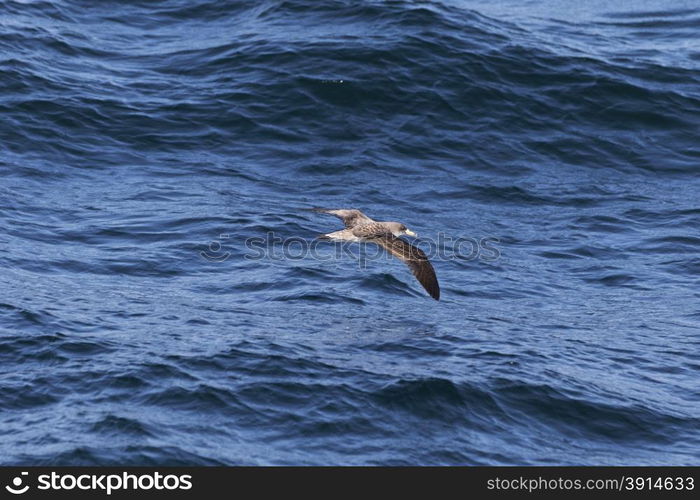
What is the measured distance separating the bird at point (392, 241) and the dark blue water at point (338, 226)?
691mm

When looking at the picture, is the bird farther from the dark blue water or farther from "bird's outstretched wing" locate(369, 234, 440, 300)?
the dark blue water

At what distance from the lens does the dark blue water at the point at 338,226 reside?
491 inches

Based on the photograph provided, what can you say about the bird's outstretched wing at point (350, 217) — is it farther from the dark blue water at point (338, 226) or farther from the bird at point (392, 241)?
the dark blue water at point (338, 226)

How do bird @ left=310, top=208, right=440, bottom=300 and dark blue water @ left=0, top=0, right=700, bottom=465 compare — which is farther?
bird @ left=310, top=208, right=440, bottom=300

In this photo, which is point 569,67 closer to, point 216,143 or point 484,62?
point 484,62

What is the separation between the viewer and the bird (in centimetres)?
1494

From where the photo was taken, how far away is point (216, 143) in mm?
21375

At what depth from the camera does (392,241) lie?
1531cm

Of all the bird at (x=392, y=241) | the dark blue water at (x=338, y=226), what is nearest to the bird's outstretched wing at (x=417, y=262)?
the bird at (x=392, y=241)

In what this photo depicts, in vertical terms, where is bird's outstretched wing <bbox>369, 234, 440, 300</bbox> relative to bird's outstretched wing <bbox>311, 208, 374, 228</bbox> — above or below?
below

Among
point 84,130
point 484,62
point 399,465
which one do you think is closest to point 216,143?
point 84,130

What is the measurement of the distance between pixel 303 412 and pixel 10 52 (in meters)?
14.4

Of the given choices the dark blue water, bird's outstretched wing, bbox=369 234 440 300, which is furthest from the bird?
the dark blue water

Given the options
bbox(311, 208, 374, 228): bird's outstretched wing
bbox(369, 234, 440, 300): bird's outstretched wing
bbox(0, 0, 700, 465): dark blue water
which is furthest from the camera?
bbox(311, 208, 374, 228): bird's outstretched wing
